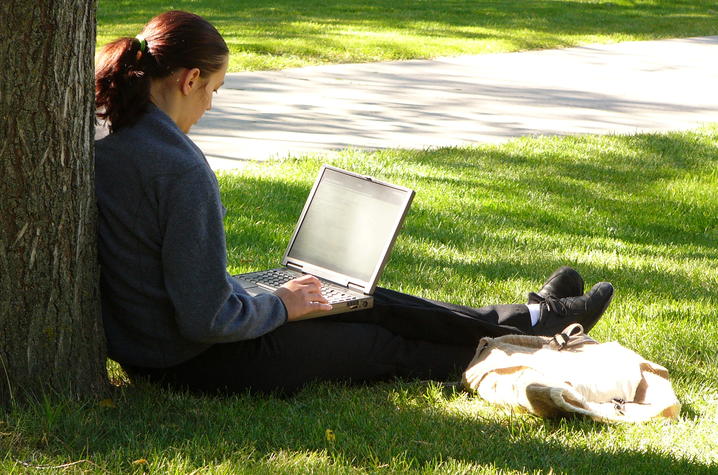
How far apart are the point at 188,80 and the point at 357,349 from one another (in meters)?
1.13

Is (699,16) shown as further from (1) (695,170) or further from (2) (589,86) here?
(1) (695,170)

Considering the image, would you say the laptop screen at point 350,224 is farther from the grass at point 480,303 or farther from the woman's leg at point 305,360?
the grass at point 480,303

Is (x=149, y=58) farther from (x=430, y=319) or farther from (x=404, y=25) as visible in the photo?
(x=404, y=25)

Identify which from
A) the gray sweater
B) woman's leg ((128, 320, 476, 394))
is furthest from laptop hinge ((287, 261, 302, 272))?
the gray sweater

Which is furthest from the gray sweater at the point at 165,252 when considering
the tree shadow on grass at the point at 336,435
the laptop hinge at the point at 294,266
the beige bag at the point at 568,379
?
the beige bag at the point at 568,379

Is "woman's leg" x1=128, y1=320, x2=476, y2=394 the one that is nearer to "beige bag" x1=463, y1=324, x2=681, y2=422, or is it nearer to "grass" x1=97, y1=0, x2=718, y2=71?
"beige bag" x1=463, y1=324, x2=681, y2=422

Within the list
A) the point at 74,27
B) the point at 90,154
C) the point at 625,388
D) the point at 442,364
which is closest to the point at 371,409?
the point at 442,364

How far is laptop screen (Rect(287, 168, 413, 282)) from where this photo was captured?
3.80 m

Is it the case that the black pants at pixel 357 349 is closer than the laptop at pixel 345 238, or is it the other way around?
the black pants at pixel 357 349

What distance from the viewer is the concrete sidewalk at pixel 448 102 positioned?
351 inches

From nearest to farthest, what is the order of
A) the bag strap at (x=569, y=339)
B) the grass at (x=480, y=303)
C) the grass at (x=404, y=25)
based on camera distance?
the grass at (x=480, y=303) < the bag strap at (x=569, y=339) < the grass at (x=404, y=25)

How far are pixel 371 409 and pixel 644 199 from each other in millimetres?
4395

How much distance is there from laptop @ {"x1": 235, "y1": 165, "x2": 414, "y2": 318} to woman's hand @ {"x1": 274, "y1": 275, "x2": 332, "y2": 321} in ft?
0.36

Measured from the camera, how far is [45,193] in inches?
123
